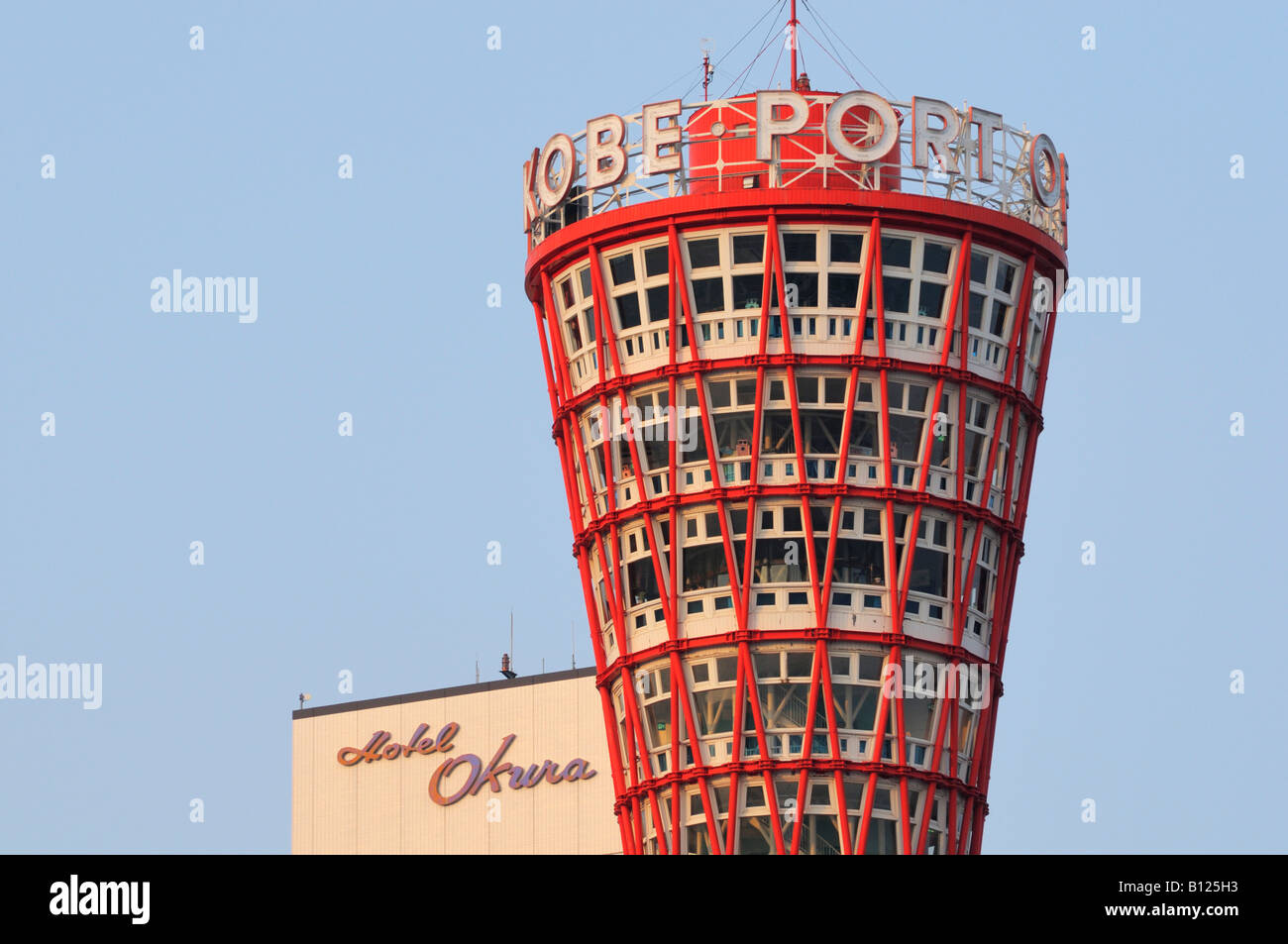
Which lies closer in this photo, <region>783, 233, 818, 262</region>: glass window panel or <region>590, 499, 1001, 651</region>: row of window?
<region>590, 499, 1001, 651</region>: row of window

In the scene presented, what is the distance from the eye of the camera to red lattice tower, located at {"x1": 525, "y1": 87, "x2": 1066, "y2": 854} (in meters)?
163

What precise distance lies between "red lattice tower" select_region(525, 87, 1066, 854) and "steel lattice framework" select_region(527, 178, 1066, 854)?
0.15 meters

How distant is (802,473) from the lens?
536 ft

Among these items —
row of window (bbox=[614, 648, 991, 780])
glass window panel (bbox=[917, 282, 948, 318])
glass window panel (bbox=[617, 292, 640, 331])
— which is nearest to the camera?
row of window (bbox=[614, 648, 991, 780])

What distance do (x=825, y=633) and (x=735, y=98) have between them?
102 ft

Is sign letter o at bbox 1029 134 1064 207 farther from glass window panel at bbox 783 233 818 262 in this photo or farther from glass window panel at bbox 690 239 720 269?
glass window panel at bbox 690 239 720 269

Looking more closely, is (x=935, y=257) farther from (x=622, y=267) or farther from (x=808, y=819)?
(x=808, y=819)

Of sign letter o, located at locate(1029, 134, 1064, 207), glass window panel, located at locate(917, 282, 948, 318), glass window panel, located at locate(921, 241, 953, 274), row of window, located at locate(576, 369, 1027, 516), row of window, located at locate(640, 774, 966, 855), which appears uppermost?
sign letter o, located at locate(1029, 134, 1064, 207)

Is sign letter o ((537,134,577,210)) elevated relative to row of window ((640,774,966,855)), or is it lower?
elevated

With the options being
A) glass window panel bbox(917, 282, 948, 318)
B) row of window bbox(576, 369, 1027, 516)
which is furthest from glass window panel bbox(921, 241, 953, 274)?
row of window bbox(576, 369, 1027, 516)

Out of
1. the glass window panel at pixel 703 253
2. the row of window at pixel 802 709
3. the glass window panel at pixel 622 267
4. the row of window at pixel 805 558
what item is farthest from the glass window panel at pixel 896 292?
the row of window at pixel 802 709
